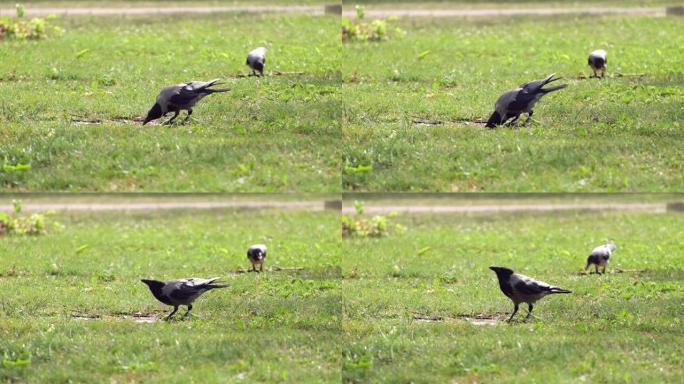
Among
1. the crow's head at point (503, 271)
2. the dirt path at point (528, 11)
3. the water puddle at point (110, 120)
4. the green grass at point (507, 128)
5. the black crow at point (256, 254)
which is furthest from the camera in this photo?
the dirt path at point (528, 11)

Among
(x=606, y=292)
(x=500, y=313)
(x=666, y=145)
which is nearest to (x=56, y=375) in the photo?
(x=500, y=313)

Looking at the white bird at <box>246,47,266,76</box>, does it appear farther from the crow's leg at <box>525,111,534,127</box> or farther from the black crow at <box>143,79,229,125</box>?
the crow's leg at <box>525,111,534,127</box>

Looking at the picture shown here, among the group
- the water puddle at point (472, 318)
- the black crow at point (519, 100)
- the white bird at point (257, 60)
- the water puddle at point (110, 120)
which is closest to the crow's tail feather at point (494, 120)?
the black crow at point (519, 100)

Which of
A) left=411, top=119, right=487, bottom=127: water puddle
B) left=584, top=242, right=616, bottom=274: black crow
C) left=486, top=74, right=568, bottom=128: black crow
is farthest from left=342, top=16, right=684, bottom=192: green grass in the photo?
left=584, top=242, right=616, bottom=274: black crow

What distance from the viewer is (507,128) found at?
58.7 feet

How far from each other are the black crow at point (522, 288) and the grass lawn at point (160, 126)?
2.83 m

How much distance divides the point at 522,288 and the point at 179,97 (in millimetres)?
5861

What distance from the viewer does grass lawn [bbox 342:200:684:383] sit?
47.9 feet

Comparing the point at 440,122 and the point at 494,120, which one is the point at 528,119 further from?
the point at 440,122

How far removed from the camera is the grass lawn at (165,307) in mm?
14844

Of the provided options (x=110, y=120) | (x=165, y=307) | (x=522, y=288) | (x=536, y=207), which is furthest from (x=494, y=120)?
(x=110, y=120)

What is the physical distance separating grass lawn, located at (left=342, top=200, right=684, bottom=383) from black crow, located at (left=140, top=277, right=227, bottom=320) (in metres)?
2.10

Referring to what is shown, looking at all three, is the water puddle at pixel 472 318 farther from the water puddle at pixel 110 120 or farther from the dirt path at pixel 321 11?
the dirt path at pixel 321 11

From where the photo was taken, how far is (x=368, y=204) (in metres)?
20.9
